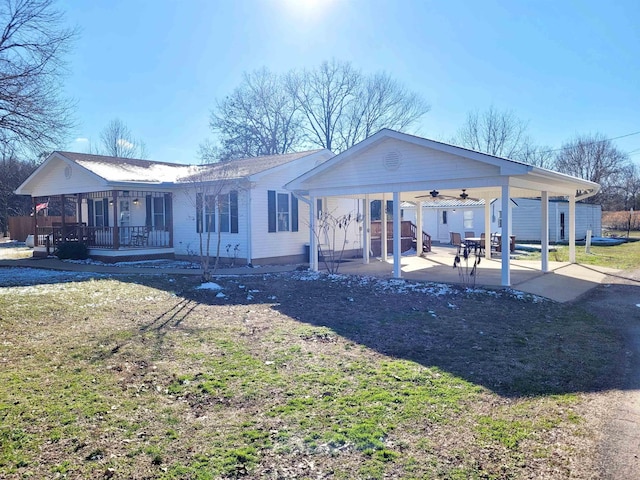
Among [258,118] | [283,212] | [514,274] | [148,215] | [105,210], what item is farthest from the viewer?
[258,118]

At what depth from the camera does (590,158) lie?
49.5 m

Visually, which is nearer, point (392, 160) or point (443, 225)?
point (392, 160)

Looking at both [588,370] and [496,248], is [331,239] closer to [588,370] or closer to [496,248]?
[496,248]

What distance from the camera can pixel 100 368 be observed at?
5484mm

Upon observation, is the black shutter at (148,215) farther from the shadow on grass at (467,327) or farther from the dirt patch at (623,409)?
the dirt patch at (623,409)

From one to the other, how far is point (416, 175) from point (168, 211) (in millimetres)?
10439

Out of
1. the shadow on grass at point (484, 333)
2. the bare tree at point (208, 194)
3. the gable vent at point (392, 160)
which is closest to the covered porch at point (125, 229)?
the bare tree at point (208, 194)

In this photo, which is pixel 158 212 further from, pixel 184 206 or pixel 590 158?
pixel 590 158

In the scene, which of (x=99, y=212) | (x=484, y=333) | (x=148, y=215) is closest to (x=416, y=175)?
(x=484, y=333)

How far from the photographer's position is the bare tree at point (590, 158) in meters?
49.1

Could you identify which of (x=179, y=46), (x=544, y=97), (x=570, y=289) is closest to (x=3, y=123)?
(x=179, y=46)

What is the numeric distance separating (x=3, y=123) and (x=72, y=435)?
375 inches

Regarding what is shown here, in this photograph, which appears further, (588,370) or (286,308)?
(286,308)

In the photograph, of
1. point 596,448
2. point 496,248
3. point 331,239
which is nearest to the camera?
point 596,448
